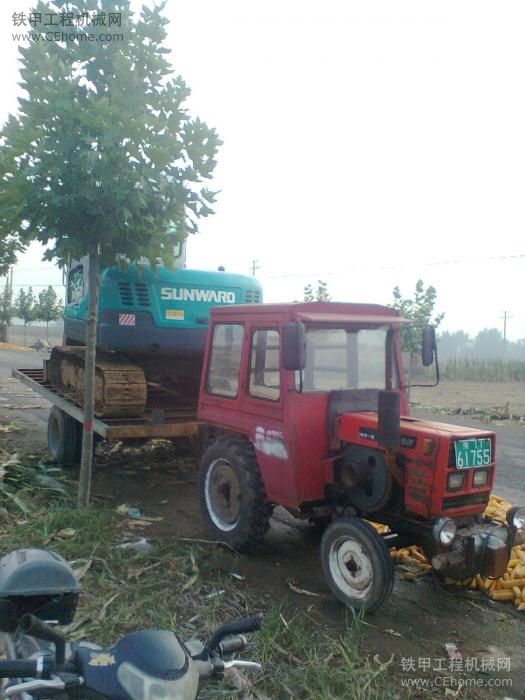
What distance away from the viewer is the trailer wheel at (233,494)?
5.63m

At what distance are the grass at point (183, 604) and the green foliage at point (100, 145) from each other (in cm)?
262

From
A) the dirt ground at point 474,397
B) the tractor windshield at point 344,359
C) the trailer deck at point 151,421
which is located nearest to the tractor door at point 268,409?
the tractor windshield at point 344,359

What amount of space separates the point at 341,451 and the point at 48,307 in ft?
154

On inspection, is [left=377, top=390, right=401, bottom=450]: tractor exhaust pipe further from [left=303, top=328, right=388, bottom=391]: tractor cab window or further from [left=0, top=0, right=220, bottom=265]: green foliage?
[left=0, top=0, right=220, bottom=265]: green foliage

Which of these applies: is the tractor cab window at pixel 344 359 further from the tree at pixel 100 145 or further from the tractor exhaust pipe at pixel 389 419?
the tree at pixel 100 145

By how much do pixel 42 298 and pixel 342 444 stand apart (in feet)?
167

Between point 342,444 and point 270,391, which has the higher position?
point 270,391

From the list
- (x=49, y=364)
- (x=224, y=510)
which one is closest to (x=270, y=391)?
(x=224, y=510)

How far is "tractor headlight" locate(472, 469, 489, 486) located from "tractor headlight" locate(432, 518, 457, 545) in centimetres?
44

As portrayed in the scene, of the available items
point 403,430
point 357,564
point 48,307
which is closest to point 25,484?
point 357,564

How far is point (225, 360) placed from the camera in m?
6.27

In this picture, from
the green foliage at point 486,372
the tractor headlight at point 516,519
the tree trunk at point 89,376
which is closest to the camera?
the tractor headlight at point 516,519

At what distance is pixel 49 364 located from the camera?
10234mm

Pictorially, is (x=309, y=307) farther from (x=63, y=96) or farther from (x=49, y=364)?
(x=49, y=364)
